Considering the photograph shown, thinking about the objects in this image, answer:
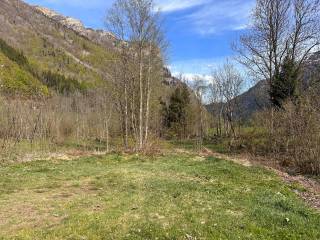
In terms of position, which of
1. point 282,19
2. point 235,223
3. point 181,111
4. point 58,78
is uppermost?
point 58,78

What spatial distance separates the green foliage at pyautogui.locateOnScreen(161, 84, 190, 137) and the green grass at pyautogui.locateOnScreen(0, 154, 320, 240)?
44.0m

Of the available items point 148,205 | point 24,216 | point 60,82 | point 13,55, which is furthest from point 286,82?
point 13,55

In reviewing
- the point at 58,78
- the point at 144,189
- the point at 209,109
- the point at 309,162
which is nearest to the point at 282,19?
the point at 309,162

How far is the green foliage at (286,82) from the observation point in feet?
109

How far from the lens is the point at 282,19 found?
33.8 m

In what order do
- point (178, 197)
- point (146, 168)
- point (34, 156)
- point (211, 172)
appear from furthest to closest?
point (34, 156)
point (146, 168)
point (211, 172)
point (178, 197)

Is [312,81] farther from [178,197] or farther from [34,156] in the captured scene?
[178,197]

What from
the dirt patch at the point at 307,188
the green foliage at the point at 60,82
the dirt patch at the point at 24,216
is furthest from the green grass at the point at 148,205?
the green foliage at the point at 60,82

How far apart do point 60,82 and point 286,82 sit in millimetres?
119606

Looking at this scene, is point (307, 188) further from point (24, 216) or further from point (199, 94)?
point (199, 94)

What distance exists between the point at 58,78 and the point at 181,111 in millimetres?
94920

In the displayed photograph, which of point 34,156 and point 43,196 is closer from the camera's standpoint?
point 43,196

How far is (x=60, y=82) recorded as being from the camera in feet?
470

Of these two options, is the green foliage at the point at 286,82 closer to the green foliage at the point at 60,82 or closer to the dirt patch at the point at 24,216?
the dirt patch at the point at 24,216
